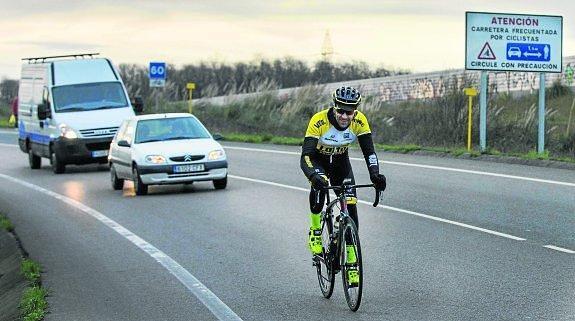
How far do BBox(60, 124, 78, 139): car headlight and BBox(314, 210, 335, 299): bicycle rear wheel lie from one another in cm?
1902

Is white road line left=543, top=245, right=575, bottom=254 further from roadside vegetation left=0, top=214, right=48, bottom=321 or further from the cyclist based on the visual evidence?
roadside vegetation left=0, top=214, right=48, bottom=321

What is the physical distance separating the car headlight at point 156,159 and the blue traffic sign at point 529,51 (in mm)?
10981

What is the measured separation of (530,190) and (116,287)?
10322 mm

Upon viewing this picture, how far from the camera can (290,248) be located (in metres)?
13.7

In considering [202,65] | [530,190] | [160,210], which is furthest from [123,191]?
[202,65]

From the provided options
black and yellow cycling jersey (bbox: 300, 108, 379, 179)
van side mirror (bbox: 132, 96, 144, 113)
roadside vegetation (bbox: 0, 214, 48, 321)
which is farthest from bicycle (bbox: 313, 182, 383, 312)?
van side mirror (bbox: 132, 96, 144, 113)

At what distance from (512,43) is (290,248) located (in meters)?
17.0

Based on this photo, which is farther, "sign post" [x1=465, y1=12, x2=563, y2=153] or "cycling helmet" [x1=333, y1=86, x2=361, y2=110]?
"sign post" [x1=465, y1=12, x2=563, y2=153]

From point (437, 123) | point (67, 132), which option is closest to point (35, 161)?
point (67, 132)

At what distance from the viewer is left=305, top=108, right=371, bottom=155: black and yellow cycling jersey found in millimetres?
10039

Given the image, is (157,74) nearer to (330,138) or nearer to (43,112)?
(43,112)

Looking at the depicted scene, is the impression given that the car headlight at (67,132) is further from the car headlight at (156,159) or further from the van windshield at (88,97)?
the car headlight at (156,159)

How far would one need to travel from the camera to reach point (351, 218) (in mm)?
9898

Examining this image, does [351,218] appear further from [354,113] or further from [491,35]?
[491,35]
